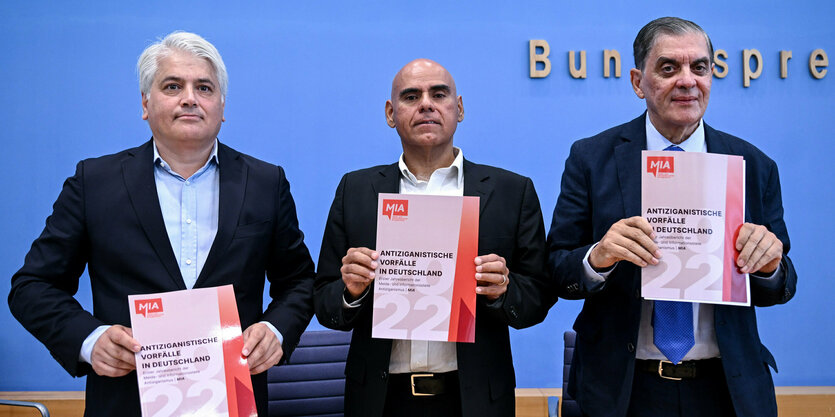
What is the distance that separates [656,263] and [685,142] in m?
0.45

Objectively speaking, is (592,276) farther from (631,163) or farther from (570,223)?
(631,163)

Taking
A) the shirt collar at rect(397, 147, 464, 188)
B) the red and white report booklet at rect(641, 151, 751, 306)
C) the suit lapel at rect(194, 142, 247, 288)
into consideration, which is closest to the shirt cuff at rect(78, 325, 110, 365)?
the suit lapel at rect(194, 142, 247, 288)

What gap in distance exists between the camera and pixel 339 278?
1.97 meters

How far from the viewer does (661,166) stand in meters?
1.60

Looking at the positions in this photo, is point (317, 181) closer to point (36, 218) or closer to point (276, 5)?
point (276, 5)

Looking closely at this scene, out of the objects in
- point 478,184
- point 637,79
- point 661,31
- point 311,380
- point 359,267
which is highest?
point 661,31

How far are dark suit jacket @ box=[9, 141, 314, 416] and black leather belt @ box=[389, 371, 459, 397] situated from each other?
37 cm

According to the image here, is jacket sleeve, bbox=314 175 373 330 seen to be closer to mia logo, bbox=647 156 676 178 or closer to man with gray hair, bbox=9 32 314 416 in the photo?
man with gray hair, bbox=9 32 314 416

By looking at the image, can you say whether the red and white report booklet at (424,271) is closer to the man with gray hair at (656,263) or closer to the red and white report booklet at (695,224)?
the man with gray hair at (656,263)

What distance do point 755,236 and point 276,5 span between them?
9.66ft

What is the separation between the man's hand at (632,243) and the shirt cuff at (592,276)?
7 cm

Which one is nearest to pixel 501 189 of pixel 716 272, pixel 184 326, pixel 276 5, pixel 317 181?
pixel 716 272

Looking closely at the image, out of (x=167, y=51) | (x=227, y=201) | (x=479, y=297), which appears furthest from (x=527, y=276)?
(x=167, y=51)

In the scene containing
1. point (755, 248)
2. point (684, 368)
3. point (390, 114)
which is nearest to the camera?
point (755, 248)
